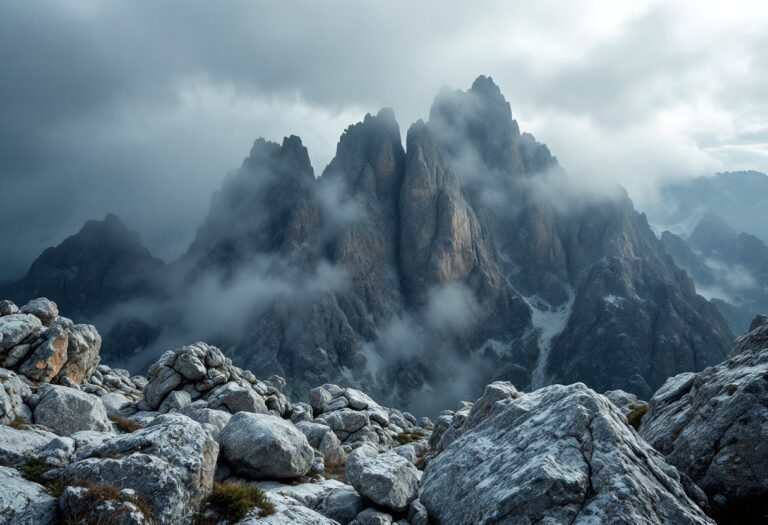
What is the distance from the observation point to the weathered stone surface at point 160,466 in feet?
43.3

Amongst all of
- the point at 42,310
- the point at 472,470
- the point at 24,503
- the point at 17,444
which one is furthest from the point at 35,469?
the point at 42,310

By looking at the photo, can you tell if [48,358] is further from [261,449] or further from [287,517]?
[287,517]

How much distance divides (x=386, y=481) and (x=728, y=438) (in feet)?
38.7

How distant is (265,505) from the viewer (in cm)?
1434

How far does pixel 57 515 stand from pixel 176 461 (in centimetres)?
303

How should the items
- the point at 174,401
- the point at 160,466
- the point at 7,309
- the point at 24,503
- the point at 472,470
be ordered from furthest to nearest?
the point at 7,309
the point at 174,401
the point at 472,470
the point at 160,466
the point at 24,503

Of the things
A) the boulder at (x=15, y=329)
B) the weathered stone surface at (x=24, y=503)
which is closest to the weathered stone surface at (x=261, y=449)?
the weathered stone surface at (x=24, y=503)

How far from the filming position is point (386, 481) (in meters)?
18.0

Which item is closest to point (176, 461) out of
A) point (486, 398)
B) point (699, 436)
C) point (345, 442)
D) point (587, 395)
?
point (587, 395)

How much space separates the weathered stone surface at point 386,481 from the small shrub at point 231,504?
14.9ft

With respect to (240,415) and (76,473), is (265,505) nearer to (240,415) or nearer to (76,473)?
(76,473)

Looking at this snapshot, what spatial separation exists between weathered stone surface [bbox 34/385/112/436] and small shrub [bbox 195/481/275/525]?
22.5 metres

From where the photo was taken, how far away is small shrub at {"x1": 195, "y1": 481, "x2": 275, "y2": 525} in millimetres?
13609

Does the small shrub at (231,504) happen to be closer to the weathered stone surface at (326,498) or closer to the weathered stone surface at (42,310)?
the weathered stone surface at (326,498)
